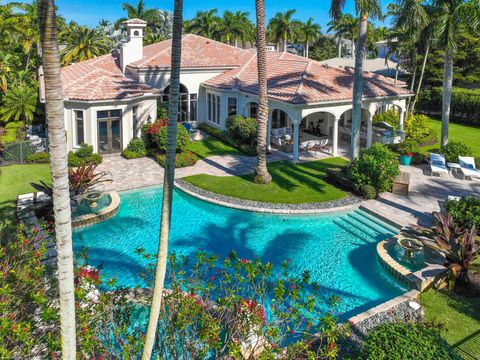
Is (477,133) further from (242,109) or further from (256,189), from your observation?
(256,189)

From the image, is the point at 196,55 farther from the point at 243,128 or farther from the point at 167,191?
the point at 167,191

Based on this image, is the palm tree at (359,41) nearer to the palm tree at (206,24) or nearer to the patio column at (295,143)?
the patio column at (295,143)

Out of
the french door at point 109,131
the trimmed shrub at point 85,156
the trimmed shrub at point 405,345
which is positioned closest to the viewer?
the trimmed shrub at point 405,345

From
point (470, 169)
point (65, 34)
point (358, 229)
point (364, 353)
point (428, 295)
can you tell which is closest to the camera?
point (364, 353)

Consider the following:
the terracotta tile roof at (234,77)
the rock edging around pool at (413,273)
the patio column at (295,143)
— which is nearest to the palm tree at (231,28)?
the terracotta tile roof at (234,77)

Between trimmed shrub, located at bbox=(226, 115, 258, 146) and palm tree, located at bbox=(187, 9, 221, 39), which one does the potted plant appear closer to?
trimmed shrub, located at bbox=(226, 115, 258, 146)

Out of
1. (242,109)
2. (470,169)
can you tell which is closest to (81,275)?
(470,169)
